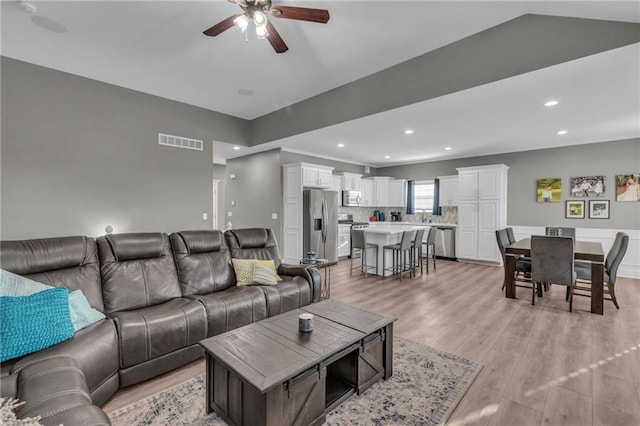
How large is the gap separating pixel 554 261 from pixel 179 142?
5894 mm

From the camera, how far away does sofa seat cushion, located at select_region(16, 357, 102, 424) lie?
3.93 ft

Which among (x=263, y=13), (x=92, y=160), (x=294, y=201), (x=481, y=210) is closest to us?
(x=263, y=13)

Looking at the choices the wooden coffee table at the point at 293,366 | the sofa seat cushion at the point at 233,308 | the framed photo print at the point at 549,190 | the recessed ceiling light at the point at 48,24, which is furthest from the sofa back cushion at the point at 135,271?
the framed photo print at the point at 549,190

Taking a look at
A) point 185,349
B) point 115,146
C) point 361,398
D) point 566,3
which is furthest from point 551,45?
point 115,146

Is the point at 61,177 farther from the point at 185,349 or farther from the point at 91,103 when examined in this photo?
the point at 185,349

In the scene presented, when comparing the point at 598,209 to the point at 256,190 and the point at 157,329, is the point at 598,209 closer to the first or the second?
the point at 256,190

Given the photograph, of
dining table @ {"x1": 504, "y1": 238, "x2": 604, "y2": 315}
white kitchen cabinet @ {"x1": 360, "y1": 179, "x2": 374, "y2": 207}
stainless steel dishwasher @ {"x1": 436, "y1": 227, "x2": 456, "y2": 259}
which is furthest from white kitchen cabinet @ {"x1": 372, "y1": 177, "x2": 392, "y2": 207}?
dining table @ {"x1": 504, "y1": 238, "x2": 604, "y2": 315}

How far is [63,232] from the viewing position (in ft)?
12.8

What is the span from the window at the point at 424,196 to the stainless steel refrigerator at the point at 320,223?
9.93 feet

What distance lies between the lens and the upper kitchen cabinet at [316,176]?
623cm

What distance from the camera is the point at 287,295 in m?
3.03

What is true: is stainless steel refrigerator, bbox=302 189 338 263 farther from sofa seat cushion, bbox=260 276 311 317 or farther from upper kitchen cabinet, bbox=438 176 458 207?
upper kitchen cabinet, bbox=438 176 458 207

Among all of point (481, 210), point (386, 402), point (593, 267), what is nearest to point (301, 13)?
point (386, 402)

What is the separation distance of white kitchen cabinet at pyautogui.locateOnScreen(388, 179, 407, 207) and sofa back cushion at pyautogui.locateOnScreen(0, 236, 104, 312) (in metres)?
7.43
